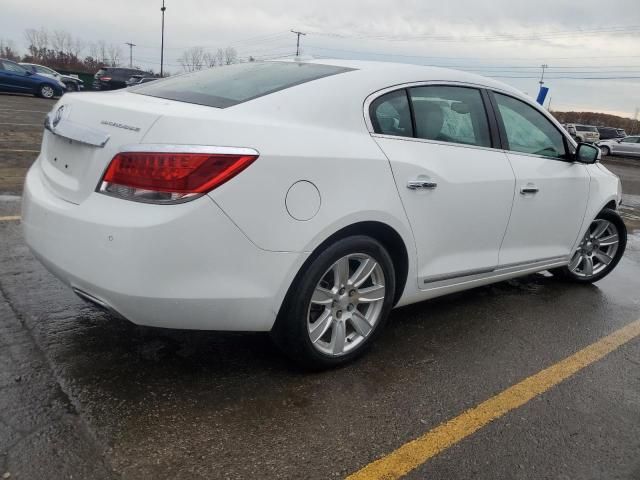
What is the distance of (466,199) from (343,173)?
101 cm

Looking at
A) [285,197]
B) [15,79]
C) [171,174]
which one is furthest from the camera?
[15,79]

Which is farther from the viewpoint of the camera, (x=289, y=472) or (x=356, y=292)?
(x=356, y=292)

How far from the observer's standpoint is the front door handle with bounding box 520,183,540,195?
382cm

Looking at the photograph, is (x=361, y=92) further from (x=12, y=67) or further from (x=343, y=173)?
(x=12, y=67)

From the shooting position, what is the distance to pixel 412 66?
11.2 feet

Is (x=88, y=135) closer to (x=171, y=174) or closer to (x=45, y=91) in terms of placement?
(x=171, y=174)

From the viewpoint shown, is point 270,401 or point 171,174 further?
point 270,401

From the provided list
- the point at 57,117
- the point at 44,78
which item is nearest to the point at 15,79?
the point at 44,78

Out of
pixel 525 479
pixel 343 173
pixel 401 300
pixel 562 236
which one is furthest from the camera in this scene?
pixel 562 236

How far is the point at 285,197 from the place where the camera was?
A: 99.5 inches

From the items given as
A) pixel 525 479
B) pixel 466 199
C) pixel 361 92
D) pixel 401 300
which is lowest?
pixel 525 479

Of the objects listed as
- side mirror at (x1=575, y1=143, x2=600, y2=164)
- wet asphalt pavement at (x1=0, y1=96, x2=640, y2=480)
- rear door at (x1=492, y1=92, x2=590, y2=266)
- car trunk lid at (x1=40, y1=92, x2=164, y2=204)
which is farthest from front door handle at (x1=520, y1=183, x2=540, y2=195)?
car trunk lid at (x1=40, y1=92, x2=164, y2=204)

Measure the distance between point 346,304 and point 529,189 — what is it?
5.56ft


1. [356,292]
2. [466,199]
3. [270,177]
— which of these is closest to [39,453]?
[270,177]
